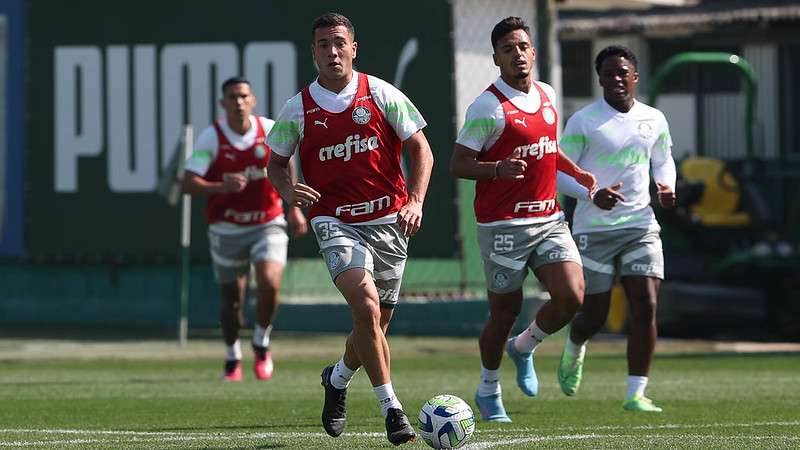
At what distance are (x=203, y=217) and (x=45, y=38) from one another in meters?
2.87

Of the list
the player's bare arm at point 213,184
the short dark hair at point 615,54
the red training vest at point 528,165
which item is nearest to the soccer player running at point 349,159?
the red training vest at point 528,165

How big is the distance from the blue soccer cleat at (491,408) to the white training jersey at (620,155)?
1543 millimetres

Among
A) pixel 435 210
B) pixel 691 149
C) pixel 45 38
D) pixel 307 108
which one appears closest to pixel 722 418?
pixel 307 108

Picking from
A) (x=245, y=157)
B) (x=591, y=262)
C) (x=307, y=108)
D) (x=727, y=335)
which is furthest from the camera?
(x=727, y=335)

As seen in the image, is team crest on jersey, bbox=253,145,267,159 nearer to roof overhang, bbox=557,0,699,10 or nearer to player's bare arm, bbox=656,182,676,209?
player's bare arm, bbox=656,182,676,209

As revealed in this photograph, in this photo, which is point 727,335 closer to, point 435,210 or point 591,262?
point 435,210

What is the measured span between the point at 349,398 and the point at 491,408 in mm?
2145

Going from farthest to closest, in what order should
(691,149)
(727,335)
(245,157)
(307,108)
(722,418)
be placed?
(691,149)
(727,335)
(245,157)
(722,418)
(307,108)

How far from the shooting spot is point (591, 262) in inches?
460

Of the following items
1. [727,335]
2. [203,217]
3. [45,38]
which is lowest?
[727,335]

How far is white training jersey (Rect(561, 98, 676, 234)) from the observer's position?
1160cm

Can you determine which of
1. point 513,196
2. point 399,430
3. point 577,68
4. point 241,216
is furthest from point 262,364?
point 577,68

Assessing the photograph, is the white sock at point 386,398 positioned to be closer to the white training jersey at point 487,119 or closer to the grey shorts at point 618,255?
the white training jersey at point 487,119

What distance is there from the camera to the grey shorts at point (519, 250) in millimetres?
10602
